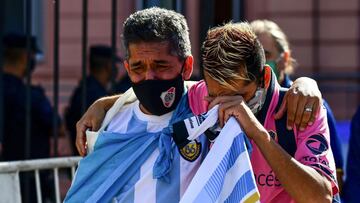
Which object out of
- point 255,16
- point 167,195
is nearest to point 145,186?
point 167,195

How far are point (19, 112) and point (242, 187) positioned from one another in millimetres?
3502

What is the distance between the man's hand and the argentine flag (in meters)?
0.18

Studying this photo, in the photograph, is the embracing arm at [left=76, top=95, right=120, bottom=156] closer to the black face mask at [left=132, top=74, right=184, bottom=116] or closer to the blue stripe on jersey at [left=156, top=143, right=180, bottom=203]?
the black face mask at [left=132, top=74, right=184, bottom=116]

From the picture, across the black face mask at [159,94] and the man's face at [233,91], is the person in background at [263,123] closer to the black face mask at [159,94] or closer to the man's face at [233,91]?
the man's face at [233,91]

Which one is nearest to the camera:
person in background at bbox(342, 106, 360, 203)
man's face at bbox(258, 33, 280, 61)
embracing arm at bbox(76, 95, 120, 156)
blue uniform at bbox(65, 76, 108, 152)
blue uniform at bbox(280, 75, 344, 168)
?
embracing arm at bbox(76, 95, 120, 156)

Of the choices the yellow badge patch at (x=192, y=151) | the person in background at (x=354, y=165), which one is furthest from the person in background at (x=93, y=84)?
the yellow badge patch at (x=192, y=151)

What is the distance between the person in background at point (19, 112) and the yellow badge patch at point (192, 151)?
9.92 feet

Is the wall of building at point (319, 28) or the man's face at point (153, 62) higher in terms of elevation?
the man's face at point (153, 62)

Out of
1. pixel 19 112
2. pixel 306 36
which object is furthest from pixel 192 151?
pixel 306 36

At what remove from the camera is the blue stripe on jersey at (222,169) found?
2.67 metres

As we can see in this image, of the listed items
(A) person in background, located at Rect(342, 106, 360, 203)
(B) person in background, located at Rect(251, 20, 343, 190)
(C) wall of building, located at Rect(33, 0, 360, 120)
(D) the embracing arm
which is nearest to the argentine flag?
(D) the embracing arm

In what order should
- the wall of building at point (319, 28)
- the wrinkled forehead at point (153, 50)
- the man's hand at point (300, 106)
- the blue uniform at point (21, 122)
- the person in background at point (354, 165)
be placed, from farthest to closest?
the wall of building at point (319, 28)
the blue uniform at point (21, 122)
the person in background at point (354, 165)
the wrinkled forehead at point (153, 50)
the man's hand at point (300, 106)

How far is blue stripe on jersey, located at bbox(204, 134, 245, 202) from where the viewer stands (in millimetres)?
2674

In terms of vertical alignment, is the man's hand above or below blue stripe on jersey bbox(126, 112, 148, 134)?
above
